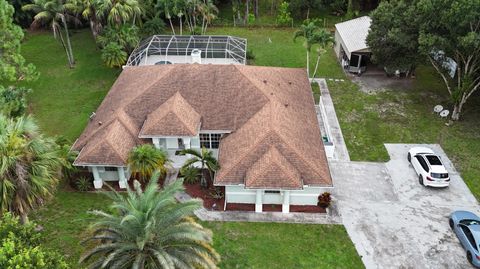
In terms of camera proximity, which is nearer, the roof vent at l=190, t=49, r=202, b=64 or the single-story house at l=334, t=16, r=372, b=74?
the roof vent at l=190, t=49, r=202, b=64

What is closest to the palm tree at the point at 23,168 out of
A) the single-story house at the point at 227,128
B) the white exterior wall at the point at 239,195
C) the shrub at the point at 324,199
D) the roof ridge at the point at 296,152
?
the single-story house at the point at 227,128

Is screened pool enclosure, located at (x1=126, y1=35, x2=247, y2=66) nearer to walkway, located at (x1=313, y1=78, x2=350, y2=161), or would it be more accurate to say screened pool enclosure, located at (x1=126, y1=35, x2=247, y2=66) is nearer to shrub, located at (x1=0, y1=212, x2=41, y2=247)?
walkway, located at (x1=313, y1=78, x2=350, y2=161)

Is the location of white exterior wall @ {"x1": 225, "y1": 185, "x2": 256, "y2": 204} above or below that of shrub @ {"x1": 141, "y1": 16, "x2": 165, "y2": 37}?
below

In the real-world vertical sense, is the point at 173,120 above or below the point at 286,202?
above

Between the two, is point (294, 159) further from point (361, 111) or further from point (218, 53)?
A: point (218, 53)

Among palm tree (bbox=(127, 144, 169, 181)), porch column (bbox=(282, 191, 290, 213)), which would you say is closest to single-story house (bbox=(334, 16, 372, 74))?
porch column (bbox=(282, 191, 290, 213))

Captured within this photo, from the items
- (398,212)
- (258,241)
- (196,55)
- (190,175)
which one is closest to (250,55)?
(196,55)

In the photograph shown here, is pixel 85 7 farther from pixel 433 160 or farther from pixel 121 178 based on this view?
pixel 433 160
